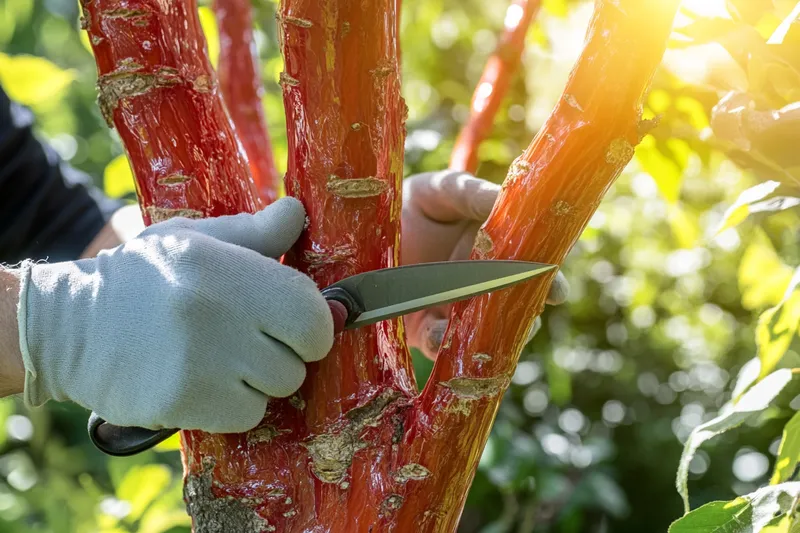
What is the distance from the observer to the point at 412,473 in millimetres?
687

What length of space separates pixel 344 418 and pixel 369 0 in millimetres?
392

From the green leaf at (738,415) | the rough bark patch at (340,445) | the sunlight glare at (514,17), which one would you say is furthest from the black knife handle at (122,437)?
the sunlight glare at (514,17)

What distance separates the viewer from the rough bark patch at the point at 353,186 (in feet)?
2.30

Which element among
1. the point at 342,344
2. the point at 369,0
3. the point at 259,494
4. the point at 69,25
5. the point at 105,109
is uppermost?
the point at 369,0

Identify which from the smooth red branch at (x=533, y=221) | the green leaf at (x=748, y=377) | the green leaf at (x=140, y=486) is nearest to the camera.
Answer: the smooth red branch at (x=533, y=221)

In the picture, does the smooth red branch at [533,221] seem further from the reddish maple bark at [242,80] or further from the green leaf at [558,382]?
the green leaf at [558,382]

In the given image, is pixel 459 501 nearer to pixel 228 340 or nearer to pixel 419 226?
pixel 228 340

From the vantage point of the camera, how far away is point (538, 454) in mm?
2221

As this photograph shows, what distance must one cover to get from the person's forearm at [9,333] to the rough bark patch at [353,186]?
0.35m

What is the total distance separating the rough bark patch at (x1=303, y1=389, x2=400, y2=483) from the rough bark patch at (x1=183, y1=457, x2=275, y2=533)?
0.08 meters

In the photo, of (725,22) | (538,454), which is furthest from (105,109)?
(538,454)

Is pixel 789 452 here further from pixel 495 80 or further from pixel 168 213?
pixel 495 80

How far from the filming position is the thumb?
691 mm

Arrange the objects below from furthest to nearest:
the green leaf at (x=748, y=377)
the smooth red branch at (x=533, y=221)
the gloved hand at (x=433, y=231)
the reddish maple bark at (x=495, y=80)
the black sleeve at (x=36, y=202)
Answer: the black sleeve at (x=36, y=202), the reddish maple bark at (x=495, y=80), the gloved hand at (x=433, y=231), the green leaf at (x=748, y=377), the smooth red branch at (x=533, y=221)
